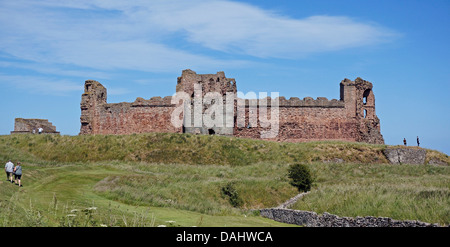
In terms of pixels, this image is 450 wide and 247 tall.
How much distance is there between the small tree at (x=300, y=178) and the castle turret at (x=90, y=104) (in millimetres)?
26423

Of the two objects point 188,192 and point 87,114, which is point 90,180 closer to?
point 188,192

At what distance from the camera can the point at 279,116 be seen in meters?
51.4

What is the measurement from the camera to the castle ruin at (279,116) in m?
50.7

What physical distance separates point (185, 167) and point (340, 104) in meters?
21.5

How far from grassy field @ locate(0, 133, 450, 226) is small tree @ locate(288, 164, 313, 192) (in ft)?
1.69

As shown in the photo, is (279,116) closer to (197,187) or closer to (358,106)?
(358,106)

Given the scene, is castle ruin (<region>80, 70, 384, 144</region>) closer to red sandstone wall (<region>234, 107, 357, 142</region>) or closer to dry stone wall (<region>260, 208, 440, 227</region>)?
red sandstone wall (<region>234, 107, 357, 142</region>)

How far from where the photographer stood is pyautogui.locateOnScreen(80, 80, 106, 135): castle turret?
2026 inches

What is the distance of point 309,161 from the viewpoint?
42.3m

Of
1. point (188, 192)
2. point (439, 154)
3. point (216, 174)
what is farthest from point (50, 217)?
point (439, 154)

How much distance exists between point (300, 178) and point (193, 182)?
6.29 m

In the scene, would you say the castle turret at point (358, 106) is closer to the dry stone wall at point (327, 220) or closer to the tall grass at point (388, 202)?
the tall grass at point (388, 202)

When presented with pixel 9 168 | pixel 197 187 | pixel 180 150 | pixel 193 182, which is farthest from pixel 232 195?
pixel 180 150

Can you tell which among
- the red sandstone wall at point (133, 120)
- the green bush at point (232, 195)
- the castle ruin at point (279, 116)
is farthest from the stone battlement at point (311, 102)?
the green bush at point (232, 195)
